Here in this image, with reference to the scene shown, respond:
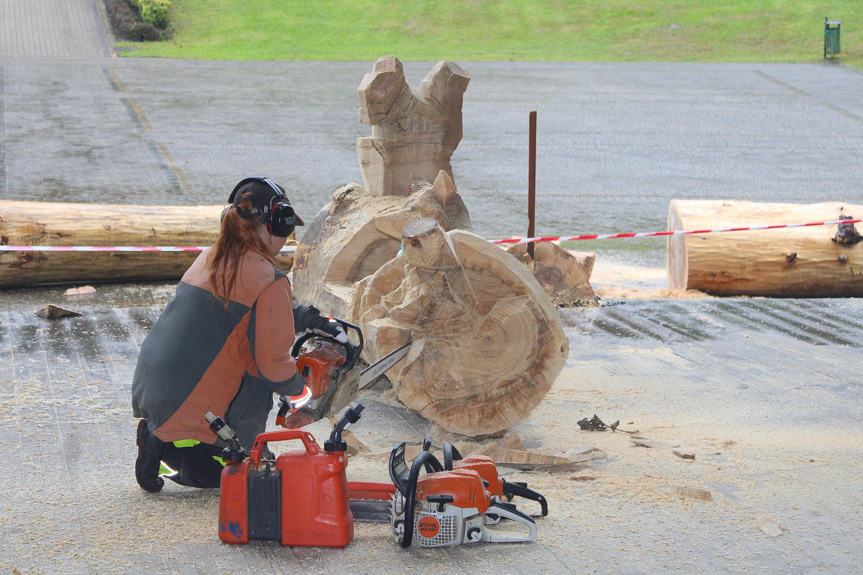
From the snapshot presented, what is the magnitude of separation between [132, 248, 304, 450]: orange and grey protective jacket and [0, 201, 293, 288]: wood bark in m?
4.26

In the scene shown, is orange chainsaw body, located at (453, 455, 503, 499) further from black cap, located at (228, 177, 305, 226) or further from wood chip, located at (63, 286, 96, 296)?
wood chip, located at (63, 286, 96, 296)

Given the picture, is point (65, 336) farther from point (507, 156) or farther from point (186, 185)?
point (507, 156)

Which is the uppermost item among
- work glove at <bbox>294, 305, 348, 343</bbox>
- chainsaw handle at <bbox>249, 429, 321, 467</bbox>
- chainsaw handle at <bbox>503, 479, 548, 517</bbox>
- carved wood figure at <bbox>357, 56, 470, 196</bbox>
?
carved wood figure at <bbox>357, 56, 470, 196</bbox>

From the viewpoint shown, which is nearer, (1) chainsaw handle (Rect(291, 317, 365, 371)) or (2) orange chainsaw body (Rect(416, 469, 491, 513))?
(2) orange chainsaw body (Rect(416, 469, 491, 513))

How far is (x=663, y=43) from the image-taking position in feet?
89.5

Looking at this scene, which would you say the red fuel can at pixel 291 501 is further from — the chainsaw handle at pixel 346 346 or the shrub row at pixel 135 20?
the shrub row at pixel 135 20

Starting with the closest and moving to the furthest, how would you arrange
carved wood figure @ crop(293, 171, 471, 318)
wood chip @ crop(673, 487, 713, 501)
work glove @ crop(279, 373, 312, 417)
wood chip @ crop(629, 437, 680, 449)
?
work glove @ crop(279, 373, 312, 417)
wood chip @ crop(673, 487, 713, 501)
wood chip @ crop(629, 437, 680, 449)
carved wood figure @ crop(293, 171, 471, 318)

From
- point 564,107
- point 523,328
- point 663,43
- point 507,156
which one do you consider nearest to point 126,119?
point 507,156

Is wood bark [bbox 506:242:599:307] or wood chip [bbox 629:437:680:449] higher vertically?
wood bark [bbox 506:242:599:307]

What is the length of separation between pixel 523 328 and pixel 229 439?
5.47ft

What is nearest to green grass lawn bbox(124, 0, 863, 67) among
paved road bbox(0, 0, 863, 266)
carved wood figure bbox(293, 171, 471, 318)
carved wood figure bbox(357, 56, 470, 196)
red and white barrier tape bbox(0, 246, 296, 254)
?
paved road bbox(0, 0, 863, 266)

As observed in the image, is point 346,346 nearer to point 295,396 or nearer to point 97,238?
point 295,396

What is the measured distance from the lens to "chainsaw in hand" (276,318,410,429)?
12.2 feet

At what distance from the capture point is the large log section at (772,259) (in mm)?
7848
